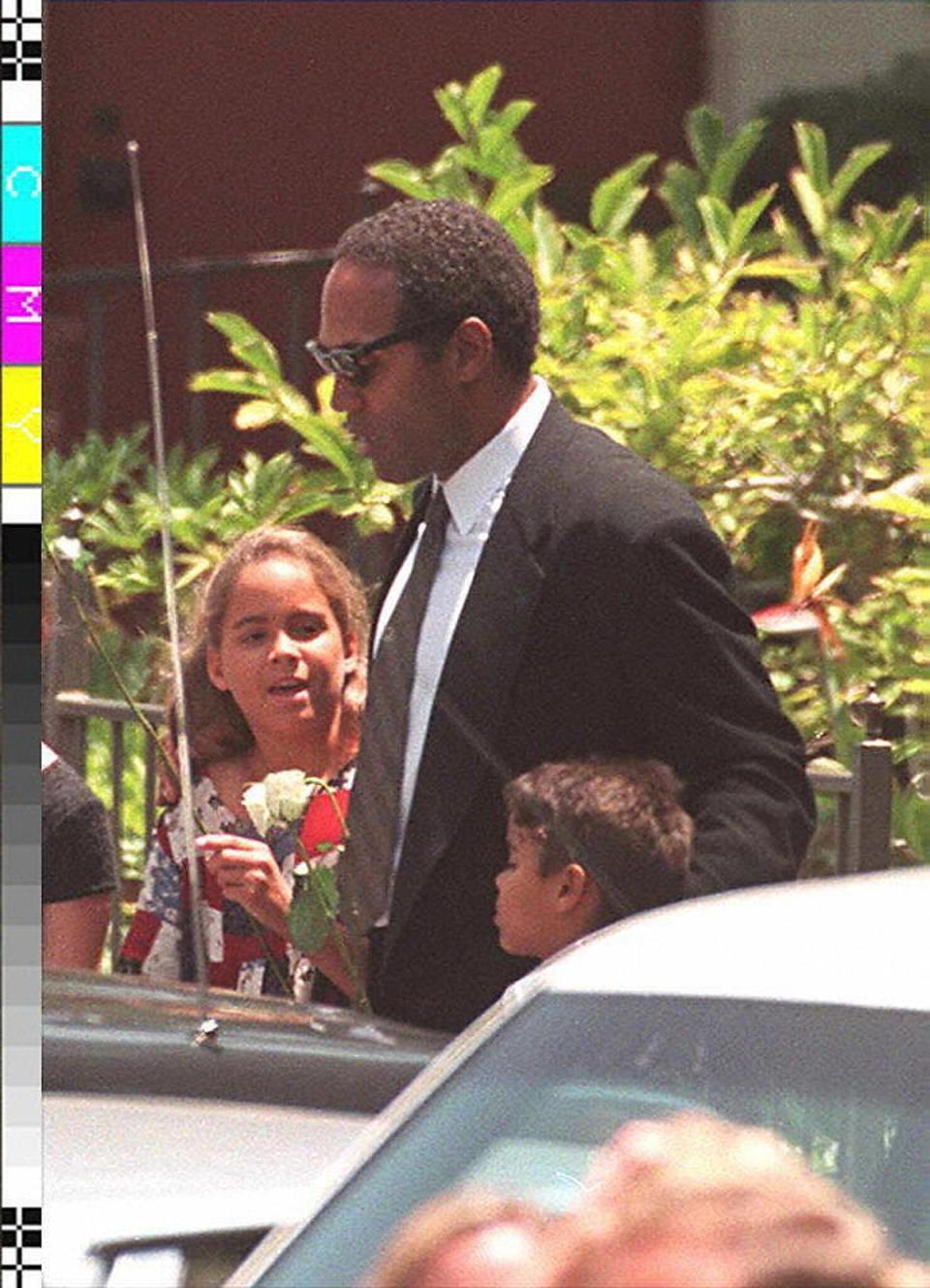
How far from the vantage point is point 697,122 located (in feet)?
16.5

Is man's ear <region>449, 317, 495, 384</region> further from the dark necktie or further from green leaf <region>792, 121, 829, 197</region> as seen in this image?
green leaf <region>792, 121, 829, 197</region>

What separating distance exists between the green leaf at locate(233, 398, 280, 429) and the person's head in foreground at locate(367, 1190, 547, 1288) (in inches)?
137

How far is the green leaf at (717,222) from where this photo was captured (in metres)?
4.93

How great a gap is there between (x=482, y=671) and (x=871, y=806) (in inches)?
31.8

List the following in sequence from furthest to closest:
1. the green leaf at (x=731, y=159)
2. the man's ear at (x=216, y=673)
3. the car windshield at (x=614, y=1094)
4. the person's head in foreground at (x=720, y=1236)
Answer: the green leaf at (x=731, y=159), the man's ear at (x=216, y=673), the car windshield at (x=614, y=1094), the person's head in foreground at (x=720, y=1236)

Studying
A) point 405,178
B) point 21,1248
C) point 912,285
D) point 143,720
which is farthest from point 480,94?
point 21,1248

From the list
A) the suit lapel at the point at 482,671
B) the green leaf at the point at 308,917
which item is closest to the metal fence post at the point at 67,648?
the green leaf at the point at 308,917

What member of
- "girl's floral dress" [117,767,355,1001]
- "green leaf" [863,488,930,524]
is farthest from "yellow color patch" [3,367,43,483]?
"green leaf" [863,488,930,524]

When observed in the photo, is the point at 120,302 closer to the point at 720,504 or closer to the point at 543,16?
the point at 543,16

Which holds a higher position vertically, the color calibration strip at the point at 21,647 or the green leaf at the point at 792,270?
the green leaf at the point at 792,270

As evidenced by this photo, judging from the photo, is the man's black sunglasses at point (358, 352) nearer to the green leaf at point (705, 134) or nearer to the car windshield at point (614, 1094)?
the green leaf at point (705, 134)

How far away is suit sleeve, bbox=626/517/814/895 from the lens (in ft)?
12.7

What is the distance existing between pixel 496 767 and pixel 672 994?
1.63 m

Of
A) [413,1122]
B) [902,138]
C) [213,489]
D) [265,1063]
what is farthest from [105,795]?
[413,1122]
